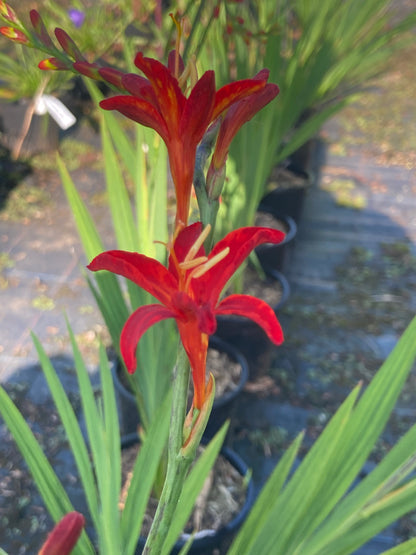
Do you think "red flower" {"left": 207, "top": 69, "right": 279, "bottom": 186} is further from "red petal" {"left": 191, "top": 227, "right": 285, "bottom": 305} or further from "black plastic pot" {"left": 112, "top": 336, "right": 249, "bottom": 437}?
"black plastic pot" {"left": 112, "top": 336, "right": 249, "bottom": 437}

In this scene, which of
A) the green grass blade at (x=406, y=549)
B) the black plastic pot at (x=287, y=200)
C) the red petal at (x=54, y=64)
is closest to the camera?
the red petal at (x=54, y=64)

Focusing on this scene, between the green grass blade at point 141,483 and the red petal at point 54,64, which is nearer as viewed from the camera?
the red petal at point 54,64

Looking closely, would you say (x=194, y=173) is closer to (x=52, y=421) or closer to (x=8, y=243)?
(x=52, y=421)

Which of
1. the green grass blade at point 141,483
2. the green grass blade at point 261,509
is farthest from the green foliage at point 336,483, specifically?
the green grass blade at point 141,483

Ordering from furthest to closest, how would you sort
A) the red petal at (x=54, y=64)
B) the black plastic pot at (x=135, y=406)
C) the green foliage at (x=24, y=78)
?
the green foliage at (x=24, y=78)
the black plastic pot at (x=135, y=406)
the red petal at (x=54, y=64)

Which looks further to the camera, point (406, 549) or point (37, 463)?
point (37, 463)

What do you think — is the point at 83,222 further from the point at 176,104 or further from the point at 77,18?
the point at 77,18

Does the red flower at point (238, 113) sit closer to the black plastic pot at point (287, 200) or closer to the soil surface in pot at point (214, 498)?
Result: the soil surface in pot at point (214, 498)

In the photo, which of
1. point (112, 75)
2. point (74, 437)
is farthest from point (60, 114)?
point (112, 75)
